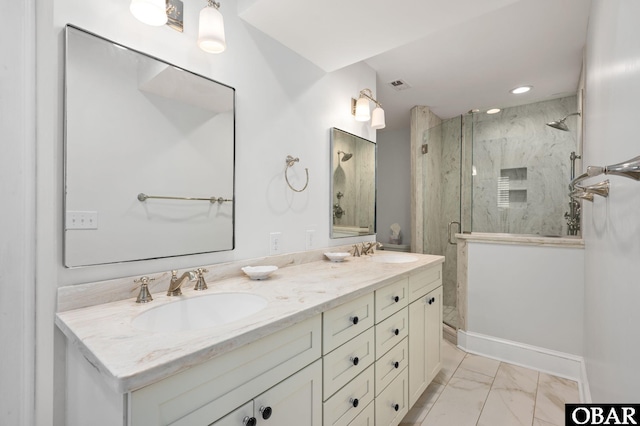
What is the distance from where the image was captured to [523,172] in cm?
293

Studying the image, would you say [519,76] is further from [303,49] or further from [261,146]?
[261,146]

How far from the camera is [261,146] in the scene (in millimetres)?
1667

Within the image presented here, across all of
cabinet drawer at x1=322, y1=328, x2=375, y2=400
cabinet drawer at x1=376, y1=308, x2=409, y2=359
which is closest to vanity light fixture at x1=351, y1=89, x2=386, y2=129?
cabinet drawer at x1=376, y1=308, x2=409, y2=359

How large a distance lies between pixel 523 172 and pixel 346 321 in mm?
2691

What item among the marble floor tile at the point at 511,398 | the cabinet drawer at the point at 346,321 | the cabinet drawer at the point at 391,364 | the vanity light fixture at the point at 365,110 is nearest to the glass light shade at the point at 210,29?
the cabinet drawer at the point at 346,321

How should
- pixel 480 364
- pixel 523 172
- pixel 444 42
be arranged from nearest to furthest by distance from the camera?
pixel 444 42 < pixel 480 364 < pixel 523 172

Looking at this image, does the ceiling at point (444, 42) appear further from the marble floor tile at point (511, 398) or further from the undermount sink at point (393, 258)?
the marble floor tile at point (511, 398)

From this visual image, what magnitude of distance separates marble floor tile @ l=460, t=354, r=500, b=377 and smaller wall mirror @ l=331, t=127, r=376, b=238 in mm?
1310

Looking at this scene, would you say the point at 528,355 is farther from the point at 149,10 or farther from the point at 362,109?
the point at 149,10

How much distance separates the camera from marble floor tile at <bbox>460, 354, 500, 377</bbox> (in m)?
2.31

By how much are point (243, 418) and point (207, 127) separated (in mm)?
1177

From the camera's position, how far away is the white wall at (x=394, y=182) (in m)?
4.42

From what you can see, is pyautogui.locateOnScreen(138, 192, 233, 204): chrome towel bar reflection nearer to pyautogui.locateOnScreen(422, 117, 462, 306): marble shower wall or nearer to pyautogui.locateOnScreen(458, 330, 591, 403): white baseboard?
pyautogui.locateOnScreen(458, 330, 591, 403): white baseboard

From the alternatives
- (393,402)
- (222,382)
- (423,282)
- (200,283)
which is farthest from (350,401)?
(423,282)
